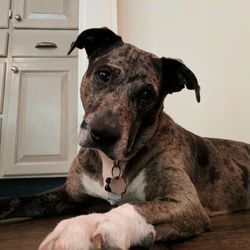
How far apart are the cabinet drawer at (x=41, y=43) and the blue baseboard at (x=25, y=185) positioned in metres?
1.08

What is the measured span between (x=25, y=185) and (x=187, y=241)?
84.2 inches

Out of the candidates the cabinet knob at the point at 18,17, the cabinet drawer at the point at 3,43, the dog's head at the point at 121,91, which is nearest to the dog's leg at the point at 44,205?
the dog's head at the point at 121,91

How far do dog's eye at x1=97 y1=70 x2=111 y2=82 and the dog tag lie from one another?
1.37 ft

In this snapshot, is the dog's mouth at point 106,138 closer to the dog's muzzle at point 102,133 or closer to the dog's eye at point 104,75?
the dog's muzzle at point 102,133

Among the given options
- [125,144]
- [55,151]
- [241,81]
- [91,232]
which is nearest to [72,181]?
[125,144]

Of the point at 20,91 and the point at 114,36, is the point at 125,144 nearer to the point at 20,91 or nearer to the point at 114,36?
the point at 114,36

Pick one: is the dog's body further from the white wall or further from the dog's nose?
the white wall

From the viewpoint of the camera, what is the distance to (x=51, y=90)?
10.2ft

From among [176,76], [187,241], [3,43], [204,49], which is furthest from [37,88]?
[187,241]

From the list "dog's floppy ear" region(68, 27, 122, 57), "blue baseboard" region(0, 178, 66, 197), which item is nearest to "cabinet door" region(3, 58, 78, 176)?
"blue baseboard" region(0, 178, 66, 197)

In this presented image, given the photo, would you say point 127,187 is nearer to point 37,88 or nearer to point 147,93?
point 147,93

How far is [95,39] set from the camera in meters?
1.66

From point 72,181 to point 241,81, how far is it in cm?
186

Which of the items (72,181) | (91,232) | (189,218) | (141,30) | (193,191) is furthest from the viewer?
(141,30)
